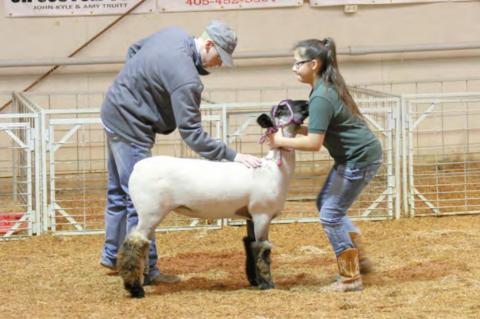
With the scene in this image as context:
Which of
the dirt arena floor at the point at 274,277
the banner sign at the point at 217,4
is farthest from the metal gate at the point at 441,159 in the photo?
the banner sign at the point at 217,4

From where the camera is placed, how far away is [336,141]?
21.0 ft

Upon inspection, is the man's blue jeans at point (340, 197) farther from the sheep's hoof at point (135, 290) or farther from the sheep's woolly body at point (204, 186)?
the sheep's hoof at point (135, 290)

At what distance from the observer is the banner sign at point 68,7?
38.4 feet

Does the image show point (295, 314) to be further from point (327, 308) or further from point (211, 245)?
point (211, 245)

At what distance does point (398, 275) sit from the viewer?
707cm

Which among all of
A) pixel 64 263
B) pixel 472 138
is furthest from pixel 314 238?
pixel 472 138

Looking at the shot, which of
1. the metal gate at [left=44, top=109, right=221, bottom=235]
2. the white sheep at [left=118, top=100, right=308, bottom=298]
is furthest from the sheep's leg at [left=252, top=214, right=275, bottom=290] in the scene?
the metal gate at [left=44, top=109, right=221, bottom=235]

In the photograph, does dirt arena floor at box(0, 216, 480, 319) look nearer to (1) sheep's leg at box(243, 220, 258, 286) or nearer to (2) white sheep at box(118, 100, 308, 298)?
(1) sheep's leg at box(243, 220, 258, 286)

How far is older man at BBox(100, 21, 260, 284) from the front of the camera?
247 inches

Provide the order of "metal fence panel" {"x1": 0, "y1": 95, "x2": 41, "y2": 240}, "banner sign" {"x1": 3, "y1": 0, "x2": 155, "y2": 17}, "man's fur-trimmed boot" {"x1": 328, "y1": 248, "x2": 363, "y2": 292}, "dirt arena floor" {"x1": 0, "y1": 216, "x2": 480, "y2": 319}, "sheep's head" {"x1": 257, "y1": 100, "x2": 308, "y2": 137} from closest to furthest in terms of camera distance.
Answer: "dirt arena floor" {"x1": 0, "y1": 216, "x2": 480, "y2": 319}
"sheep's head" {"x1": 257, "y1": 100, "x2": 308, "y2": 137}
"man's fur-trimmed boot" {"x1": 328, "y1": 248, "x2": 363, "y2": 292}
"metal fence panel" {"x1": 0, "y1": 95, "x2": 41, "y2": 240}
"banner sign" {"x1": 3, "y1": 0, "x2": 155, "y2": 17}

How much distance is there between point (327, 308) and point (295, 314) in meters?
0.25

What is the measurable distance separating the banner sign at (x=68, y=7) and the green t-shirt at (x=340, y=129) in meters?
5.71

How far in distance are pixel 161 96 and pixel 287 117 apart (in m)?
0.78

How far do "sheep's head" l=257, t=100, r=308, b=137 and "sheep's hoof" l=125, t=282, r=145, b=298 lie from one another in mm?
1184
